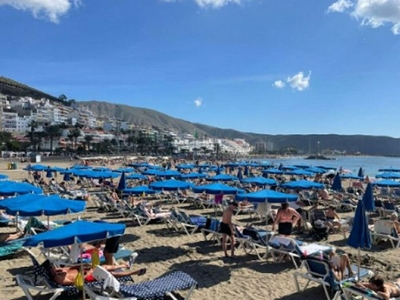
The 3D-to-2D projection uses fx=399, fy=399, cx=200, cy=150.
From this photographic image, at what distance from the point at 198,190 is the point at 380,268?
4.78 m

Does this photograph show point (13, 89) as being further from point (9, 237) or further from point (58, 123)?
point (9, 237)

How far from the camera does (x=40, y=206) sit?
286 inches

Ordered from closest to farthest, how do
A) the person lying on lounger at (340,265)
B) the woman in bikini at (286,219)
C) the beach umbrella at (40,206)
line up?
the person lying on lounger at (340,265)
the beach umbrella at (40,206)
the woman in bikini at (286,219)

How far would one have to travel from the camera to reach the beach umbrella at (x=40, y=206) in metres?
7.16

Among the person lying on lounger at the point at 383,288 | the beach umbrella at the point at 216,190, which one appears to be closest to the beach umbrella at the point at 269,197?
the beach umbrella at the point at 216,190

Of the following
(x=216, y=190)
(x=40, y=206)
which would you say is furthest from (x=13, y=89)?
(x=40, y=206)

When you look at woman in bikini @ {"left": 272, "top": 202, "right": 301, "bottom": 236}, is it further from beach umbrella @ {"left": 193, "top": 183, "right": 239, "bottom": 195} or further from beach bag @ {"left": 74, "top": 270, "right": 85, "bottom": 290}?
beach bag @ {"left": 74, "top": 270, "right": 85, "bottom": 290}

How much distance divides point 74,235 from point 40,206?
2494 mm

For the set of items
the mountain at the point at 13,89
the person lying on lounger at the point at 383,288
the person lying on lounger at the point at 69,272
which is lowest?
the person lying on lounger at the point at 69,272

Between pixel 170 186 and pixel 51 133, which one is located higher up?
pixel 51 133

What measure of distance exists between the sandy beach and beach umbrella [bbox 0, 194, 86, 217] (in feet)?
3.69

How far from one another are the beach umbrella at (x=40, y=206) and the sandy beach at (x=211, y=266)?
1125 mm

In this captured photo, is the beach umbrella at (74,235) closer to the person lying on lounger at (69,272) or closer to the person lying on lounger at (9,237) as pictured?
the person lying on lounger at (69,272)

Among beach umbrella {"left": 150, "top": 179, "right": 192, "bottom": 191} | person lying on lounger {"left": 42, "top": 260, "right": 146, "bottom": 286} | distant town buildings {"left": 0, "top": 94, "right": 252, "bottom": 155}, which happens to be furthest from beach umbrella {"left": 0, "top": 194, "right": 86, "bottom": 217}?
distant town buildings {"left": 0, "top": 94, "right": 252, "bottom": 155}
